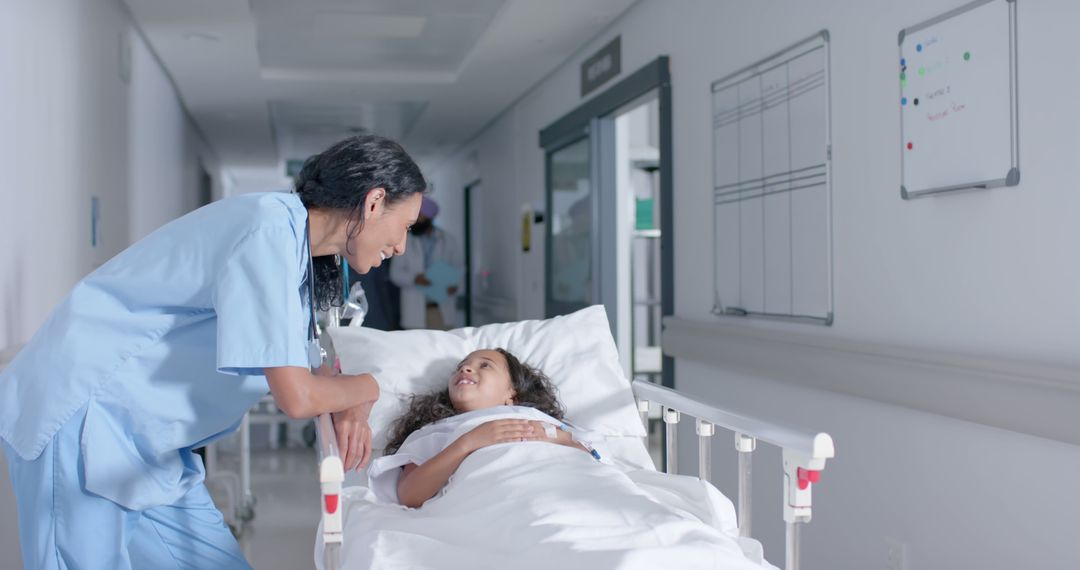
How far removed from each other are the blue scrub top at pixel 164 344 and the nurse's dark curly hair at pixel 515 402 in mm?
849

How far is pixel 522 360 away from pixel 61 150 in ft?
5.99

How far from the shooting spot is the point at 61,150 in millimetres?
3295

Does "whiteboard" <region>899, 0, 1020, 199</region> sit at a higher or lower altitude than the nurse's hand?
higher

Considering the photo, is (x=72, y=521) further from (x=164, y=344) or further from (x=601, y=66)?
(x=601, y=66)

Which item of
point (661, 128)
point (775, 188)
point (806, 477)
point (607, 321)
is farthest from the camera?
point (661, 128)

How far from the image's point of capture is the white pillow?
264cm

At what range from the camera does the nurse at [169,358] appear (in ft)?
5.04

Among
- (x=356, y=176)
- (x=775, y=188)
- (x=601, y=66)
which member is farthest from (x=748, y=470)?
(x=601, y=66)

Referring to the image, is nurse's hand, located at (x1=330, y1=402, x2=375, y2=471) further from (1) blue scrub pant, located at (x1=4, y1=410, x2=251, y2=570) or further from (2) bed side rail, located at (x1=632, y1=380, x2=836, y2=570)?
(2) bed side rail, located at (x1=632, y1=380, x2=836, y2=570)

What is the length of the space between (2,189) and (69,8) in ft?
3.53

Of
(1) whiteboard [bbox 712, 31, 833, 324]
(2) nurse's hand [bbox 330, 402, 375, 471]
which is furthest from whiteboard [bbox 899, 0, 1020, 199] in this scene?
(2) nurse's hand [bbox 330, 402, 375, 471]

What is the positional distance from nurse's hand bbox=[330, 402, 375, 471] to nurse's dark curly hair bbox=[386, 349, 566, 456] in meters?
0.69

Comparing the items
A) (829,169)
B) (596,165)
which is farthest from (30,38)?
(596,165)

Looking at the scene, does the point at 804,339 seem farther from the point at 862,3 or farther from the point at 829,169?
the point at 862,3
